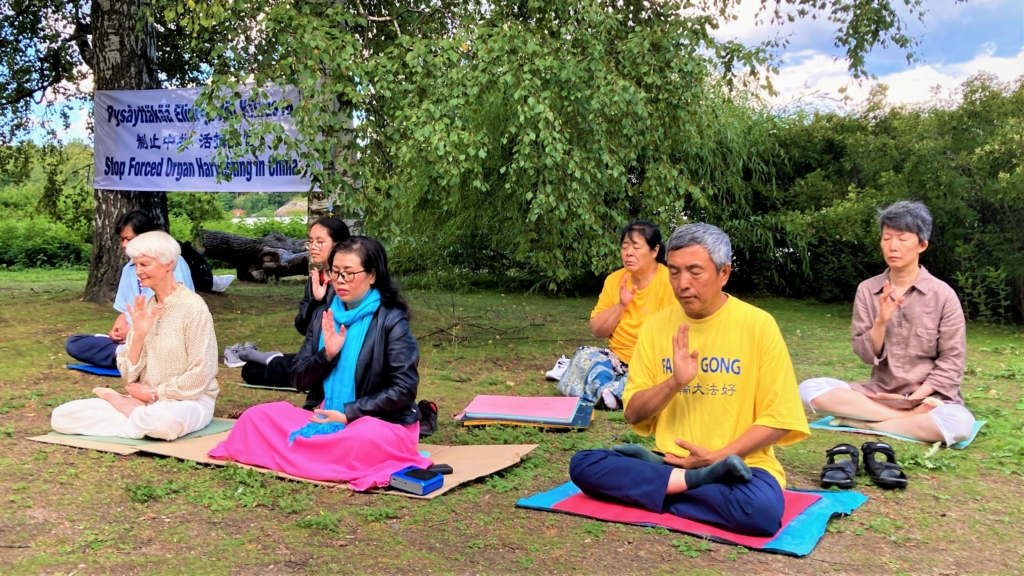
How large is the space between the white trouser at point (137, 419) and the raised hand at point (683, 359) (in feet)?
9.62

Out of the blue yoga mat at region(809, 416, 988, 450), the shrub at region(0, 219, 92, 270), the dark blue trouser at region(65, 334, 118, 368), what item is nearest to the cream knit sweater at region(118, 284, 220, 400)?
the dark blue trouser at region(65, 334, 118, 368)

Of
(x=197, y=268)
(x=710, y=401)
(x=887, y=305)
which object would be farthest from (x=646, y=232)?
(x=197, y=268)

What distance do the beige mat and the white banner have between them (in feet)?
11.0

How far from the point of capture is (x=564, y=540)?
357 centimetres

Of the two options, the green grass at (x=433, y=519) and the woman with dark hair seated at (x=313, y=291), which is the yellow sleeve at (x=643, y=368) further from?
the woman with dark hair seated at (x=313, y=291)

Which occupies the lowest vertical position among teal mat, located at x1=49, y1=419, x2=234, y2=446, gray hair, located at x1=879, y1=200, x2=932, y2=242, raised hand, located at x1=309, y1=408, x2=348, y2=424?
teal mat, located at x1=49, y1=419, x2=234, y2=446

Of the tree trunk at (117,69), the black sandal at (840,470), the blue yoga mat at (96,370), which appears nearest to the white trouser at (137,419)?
the blue yoga mat at (96,370)

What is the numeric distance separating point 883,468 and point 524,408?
227 centimetres

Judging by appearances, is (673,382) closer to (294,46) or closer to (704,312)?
(704,312)

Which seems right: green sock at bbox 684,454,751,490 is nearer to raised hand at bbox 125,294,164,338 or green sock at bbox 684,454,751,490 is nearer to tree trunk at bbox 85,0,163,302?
raised hand at bbox 125,294,164,338

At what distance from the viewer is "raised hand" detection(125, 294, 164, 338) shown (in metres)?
4.72

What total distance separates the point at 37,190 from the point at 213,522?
2667 centimetres

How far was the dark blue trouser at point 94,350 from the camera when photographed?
6887mm

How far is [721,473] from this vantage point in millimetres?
3521
